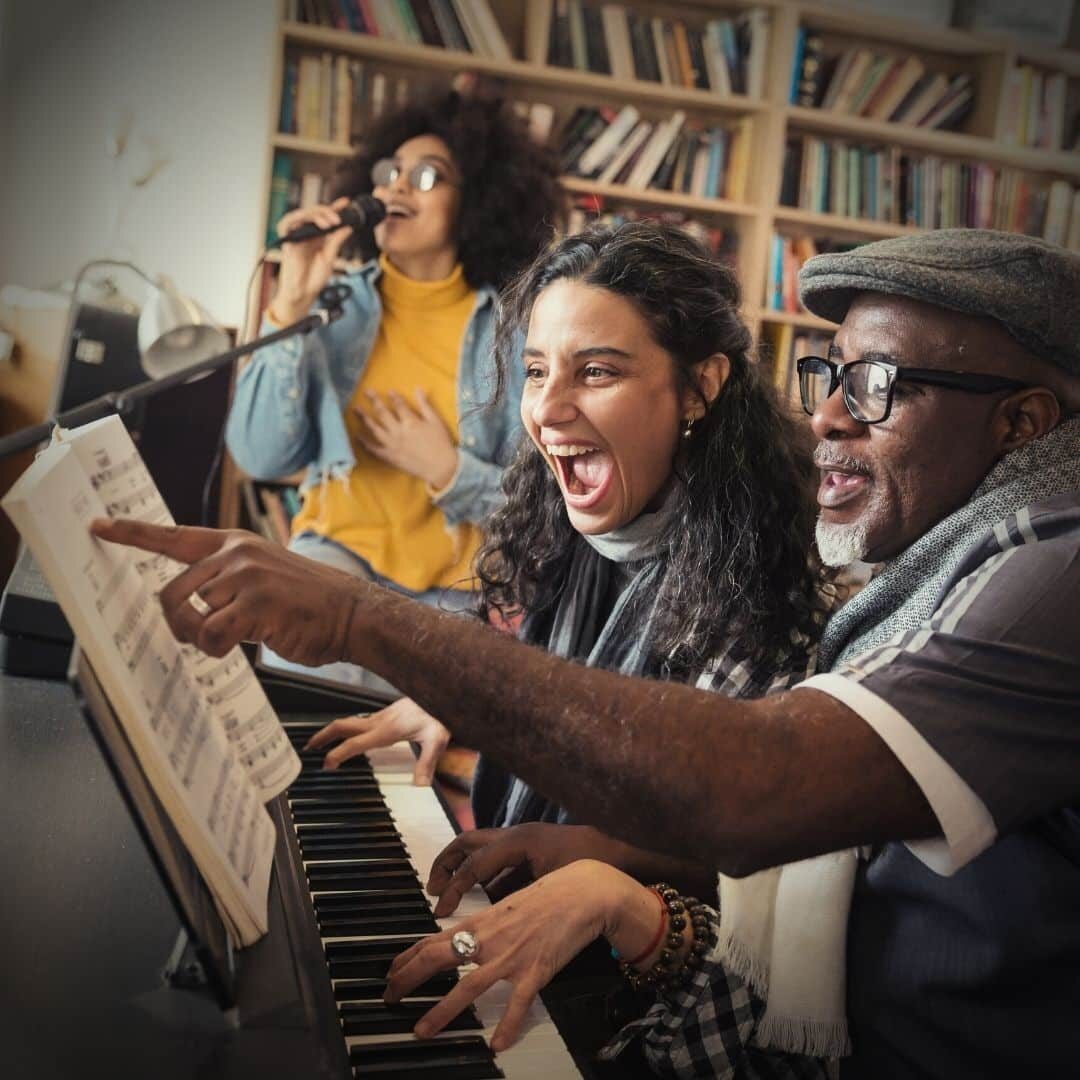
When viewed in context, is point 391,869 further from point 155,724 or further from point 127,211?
point 127,211

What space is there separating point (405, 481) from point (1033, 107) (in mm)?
2828

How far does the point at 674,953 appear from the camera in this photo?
1.07 m

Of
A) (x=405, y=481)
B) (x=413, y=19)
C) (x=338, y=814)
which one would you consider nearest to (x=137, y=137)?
(x=413, y=19)

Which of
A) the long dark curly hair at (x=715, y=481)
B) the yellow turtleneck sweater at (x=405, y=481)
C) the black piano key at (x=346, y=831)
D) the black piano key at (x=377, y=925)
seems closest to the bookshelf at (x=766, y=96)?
the yellow turtleneck sweater at (x=405, y=481)

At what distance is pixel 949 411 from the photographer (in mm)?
1076

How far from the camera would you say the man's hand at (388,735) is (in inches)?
57.9

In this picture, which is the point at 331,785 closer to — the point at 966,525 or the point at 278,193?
the point at 966,525

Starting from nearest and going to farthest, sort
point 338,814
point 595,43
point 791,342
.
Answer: point 338,814
point 595,43
point 791,342

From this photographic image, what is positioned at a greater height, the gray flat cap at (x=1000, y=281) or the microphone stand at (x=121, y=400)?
the gray flat cap at (x=1000, y=281)

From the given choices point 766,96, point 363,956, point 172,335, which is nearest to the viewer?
point 363,956

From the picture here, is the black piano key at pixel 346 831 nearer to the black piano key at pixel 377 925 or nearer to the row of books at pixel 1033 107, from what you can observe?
the black piano key at pixel 377 925

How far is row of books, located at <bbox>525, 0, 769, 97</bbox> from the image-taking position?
12.5 feet

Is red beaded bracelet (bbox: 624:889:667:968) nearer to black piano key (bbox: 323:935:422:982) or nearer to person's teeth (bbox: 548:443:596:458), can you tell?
black piano key (bbox: 323:935:422:982)

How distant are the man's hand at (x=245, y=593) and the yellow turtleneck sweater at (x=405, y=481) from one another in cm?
182
